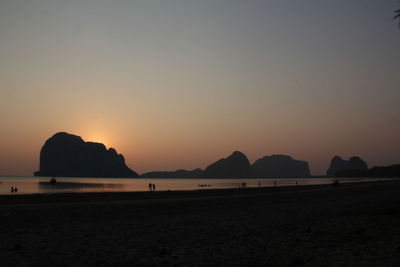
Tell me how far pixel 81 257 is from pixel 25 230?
6706 millimetres

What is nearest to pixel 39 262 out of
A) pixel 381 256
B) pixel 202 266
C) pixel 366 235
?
pixel 202 266

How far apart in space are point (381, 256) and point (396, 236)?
2.99 meters

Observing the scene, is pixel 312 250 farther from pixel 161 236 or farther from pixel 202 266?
pixel 161 236

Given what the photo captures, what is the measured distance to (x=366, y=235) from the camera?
1175 cm

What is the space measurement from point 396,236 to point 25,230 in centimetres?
1413

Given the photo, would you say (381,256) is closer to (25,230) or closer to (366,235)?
(366,235)

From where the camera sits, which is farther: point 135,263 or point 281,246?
point 281,246

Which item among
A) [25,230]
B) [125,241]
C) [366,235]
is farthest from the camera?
[25,230]

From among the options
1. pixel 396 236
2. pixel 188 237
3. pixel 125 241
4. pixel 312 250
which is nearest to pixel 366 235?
pixel 396 236

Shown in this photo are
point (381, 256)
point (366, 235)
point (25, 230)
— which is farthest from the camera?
point (25, 230)

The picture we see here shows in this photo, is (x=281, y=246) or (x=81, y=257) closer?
(x=81, y=257)

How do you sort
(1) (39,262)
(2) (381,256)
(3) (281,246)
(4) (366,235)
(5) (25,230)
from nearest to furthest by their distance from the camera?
(2) (381,256), (1) (39,262), (3) (281,246), (4) (366,235), (5) (25,230)

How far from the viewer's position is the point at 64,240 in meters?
12.8

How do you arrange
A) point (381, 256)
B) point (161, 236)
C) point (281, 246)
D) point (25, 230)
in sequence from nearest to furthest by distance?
1. point (381, 256)
2. point (281, 246)
3. point (161, 236)
4. point (25, 230)
